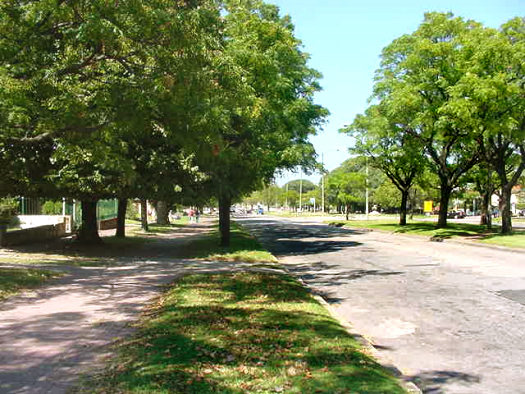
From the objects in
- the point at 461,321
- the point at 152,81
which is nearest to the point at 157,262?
the point at 152,81

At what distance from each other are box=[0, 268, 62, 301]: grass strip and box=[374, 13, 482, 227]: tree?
19351mm

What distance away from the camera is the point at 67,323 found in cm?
731

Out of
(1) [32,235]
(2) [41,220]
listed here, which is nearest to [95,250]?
(1) [32,235]

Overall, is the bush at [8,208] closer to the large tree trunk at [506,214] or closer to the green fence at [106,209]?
the green fence at [106,209]

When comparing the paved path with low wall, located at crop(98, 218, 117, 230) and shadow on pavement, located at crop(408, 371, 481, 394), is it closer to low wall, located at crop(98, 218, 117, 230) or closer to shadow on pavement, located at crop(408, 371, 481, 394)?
shadow on pavement, located at crop(408, 371, 481, 394)

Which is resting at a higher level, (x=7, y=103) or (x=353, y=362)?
(x=7, y=103)

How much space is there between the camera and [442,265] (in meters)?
15.2

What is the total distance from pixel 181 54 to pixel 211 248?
35.7ft

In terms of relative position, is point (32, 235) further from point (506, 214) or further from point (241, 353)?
point (506, 214)

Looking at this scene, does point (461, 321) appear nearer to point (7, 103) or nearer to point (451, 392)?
point (451, 392)

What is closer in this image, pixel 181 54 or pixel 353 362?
pixel 353 362

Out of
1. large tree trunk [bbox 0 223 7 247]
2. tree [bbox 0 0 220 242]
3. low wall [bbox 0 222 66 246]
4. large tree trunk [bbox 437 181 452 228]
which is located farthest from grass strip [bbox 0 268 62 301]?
large tree trunk [bbox 437 181 452 228]

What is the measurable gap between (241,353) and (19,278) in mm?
7359

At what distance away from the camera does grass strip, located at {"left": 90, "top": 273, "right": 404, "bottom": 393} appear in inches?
184
